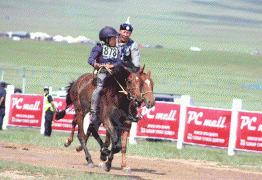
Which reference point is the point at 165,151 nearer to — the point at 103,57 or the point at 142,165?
the point at 142,165

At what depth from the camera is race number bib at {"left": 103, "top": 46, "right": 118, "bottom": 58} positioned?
10.5 metres

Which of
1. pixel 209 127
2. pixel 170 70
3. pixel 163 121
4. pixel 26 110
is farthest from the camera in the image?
pixel 170 70

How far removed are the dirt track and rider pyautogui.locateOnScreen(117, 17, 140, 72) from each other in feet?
8.54

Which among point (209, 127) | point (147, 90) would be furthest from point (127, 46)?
point (209, 127)

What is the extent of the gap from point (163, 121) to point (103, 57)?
25.7 feet

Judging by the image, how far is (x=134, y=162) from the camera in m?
14.2

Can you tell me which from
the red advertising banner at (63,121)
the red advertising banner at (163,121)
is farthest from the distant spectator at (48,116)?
the red advertising banner at (163,121)

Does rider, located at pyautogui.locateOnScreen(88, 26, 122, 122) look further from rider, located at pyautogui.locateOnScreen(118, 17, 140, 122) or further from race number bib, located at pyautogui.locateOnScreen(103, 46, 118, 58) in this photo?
rider, located at pyautogui.locateOnScreen(118, 17, 140, 122)

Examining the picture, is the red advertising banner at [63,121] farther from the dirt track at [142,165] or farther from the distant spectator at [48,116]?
the dirt track at [142,165]

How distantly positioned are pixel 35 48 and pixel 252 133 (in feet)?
290

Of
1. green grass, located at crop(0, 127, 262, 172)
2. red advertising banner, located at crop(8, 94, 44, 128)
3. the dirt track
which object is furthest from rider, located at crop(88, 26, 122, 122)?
red advertising banner, located at crop(8, 94, 44, 128)

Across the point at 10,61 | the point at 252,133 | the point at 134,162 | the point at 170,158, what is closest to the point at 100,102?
the point at 134,162

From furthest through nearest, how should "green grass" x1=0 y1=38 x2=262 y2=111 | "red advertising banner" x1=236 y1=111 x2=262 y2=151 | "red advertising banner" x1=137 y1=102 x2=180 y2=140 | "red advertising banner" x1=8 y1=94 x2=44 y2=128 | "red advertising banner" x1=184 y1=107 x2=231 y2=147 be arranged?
1. "green grass" x1=0 y1=38 x2=262 y2=111
2. "red advertising banner" x1=8 y1=94 x2=44 y2=128
3. "red advertising banner" x1=137 y1=102 x2=180 y2=140
4. "red advertising banner" x1=184 y1=107 x2=231 y2=147
5. "red advertising banner" x1=236 y1=111 x2=262 y2=151

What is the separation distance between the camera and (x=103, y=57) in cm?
1054
